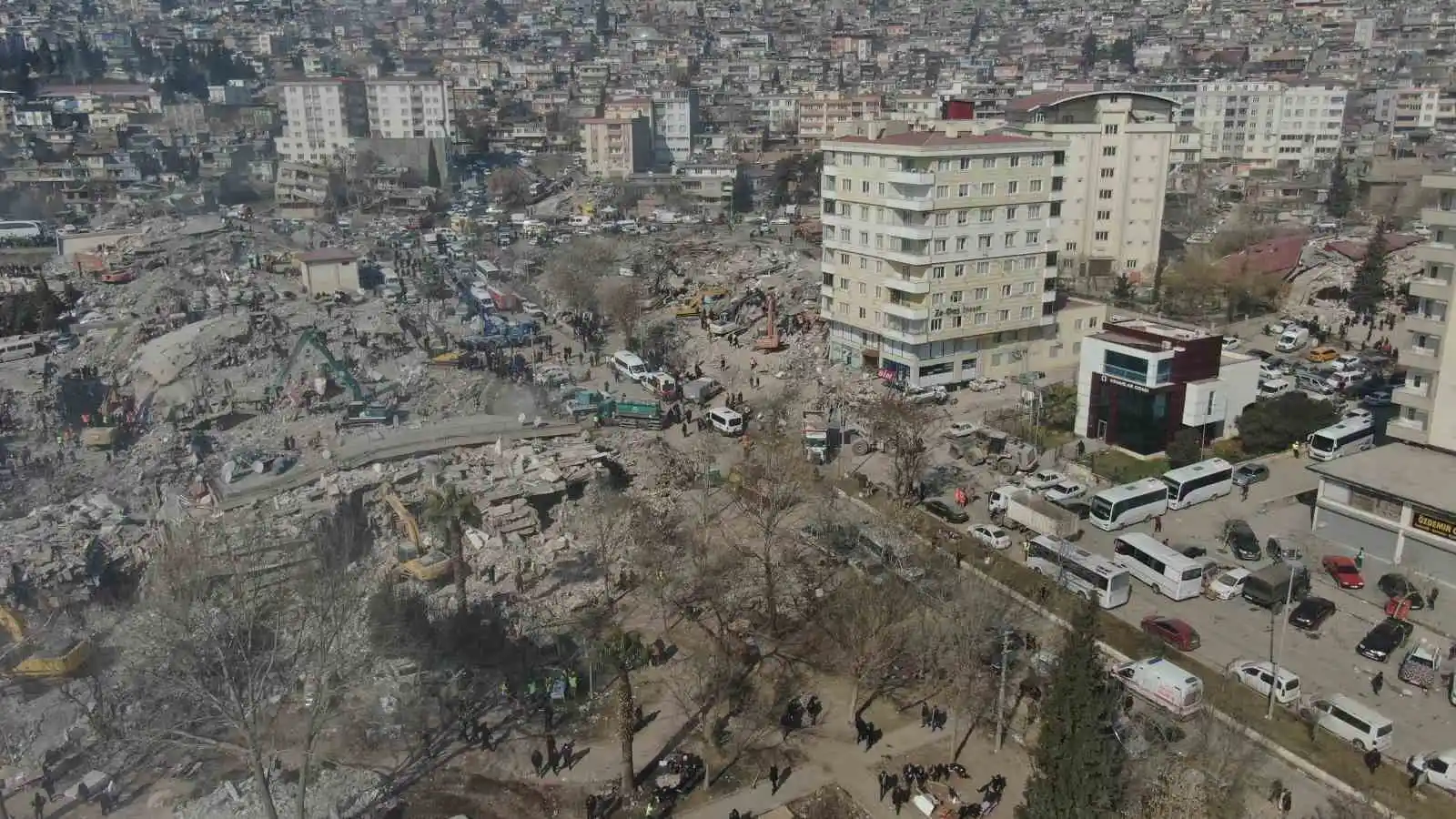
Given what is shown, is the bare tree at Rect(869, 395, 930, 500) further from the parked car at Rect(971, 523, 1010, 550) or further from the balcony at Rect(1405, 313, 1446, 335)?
the balcony at Rect(1405, 313, 1446, 335)

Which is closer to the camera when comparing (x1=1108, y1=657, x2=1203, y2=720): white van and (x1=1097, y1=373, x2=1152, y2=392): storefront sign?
(x1=1108, y1=657, x2=1203, y2=720): white van

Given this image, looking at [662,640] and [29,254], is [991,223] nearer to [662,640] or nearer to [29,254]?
[662,640]

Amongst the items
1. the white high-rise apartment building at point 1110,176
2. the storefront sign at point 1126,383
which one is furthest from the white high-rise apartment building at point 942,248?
the white high-rise apartment building at point 1110,176

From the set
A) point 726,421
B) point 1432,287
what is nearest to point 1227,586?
point 1432,287

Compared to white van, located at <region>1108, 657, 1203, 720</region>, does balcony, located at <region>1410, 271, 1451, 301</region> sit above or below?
above

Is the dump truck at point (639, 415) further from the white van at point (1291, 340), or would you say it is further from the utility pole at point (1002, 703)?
the white van at point (1291, 340)

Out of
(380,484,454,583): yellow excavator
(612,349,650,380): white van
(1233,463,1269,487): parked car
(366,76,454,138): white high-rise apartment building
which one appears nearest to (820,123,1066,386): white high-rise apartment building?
(612,349,650,380): white van

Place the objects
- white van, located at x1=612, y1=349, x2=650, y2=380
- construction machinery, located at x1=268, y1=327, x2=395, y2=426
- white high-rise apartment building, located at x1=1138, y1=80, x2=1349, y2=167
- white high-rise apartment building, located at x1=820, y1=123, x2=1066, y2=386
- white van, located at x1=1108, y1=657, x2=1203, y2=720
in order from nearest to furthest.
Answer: white van, located at x1=1108, y1=657, x2=1203, y2=720 → white high-rise apartment building, located at x1=820, y1=123, x2=1066, y2=386 → construction machinery, located at x1=268, y1=327, x2=395, y2=426 → white van, located at x1=612, y1=349, x2=650, y2=380 → white high-rise apartment building, located at x1=1138, y1=80, x2=1349, y2=167
